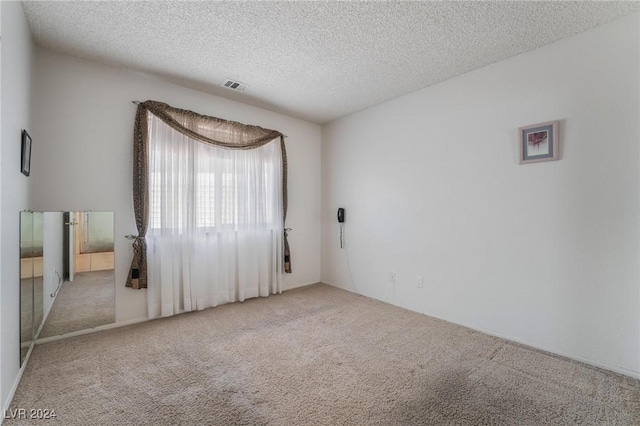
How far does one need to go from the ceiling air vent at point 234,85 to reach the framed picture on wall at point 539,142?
2.83 meters

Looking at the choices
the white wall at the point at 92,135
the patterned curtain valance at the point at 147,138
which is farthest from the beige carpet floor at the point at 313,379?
the white wall at the point at 92,135

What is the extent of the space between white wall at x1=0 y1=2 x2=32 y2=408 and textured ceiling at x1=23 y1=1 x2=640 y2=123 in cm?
39

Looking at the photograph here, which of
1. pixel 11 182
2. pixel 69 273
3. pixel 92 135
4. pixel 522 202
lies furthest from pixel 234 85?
pixel 522 202

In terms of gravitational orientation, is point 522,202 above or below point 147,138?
below

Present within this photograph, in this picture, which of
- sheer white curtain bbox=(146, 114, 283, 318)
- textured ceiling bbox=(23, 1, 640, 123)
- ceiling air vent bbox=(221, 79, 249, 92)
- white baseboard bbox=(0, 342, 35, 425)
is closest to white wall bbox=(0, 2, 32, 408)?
white baseboard bbox=(0, 342, 35, 425)

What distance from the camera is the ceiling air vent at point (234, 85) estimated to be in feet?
10.0

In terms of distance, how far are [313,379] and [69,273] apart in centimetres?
243

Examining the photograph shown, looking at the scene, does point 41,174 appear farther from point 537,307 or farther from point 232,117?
point 537,307

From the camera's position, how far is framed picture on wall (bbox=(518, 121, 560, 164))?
2295 mm

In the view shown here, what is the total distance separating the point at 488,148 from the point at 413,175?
0.82 m

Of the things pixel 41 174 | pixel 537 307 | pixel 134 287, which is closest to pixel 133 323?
pixel 134 287

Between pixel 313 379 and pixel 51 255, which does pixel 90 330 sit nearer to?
pixel 51 255

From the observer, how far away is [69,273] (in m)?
2.57

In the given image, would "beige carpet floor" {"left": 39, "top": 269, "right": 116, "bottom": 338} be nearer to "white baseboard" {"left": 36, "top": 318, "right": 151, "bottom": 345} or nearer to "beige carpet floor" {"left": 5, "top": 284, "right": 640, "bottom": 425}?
"white baseboard" {"left": 36, "top": 318, "right": 151, "bottom": 345}
